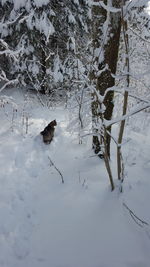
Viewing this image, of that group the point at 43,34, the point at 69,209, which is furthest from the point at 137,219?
the point at 43,34

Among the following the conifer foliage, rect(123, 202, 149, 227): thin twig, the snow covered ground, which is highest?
the conifer foliage

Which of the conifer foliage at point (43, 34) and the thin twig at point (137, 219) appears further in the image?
the conifer foliage at point (43, 34)

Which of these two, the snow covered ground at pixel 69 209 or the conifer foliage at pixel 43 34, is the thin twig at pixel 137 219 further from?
the conifer foliage at pixel 43 34

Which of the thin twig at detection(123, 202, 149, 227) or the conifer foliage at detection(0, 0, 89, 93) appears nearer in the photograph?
the thin twig at detection(123, 202, 149, 227)

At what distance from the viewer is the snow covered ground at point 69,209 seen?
244cm

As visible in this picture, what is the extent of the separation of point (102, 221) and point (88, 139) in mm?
2451

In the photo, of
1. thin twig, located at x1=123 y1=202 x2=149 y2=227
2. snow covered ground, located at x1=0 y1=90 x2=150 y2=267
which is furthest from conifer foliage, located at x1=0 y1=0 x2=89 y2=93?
thin twig, located at x1=123 y1=202 x2=149 y2=227

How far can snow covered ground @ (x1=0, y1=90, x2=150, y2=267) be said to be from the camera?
244 centimetres

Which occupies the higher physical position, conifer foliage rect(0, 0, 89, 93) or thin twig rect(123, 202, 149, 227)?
conifer foliage rect(0, 0, 89, 93)

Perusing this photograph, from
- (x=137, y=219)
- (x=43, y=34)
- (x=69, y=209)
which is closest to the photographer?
(x=137, y=219)

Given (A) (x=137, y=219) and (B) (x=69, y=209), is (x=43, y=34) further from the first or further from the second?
(A) (x=137, y=219)

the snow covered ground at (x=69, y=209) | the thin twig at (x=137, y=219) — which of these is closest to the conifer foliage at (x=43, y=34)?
the snow covered ground at (x=69, y=209)

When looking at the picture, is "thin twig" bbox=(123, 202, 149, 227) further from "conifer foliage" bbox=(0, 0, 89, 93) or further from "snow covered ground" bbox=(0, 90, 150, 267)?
"conifer foliage" bbox=(0, 0, 89, 93)

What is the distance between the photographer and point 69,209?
307 cm
